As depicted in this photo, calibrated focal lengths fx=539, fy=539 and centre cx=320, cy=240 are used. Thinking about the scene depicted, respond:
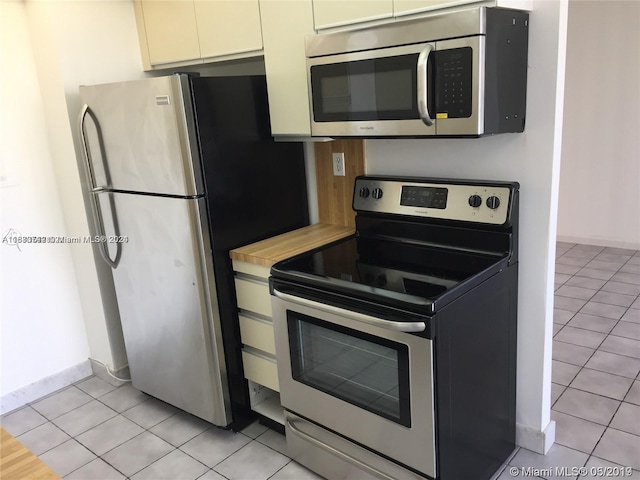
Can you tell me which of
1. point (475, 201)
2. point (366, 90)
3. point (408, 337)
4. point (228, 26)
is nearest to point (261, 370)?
point (408, 337)

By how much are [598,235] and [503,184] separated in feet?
10.8

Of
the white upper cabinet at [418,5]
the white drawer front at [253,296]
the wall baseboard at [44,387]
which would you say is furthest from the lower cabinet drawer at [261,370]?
the white upper cabinet at [418,5]

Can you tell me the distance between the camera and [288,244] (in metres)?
2.34

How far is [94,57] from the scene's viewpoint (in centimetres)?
267

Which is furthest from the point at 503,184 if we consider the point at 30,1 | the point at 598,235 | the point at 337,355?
the point at 598,235

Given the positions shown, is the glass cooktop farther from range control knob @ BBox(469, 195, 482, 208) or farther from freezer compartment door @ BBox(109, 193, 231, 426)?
freezer compartment door @ BBox(109, 193, 231, 426)

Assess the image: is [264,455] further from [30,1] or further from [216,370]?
[30,1]

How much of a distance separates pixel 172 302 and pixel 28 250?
0.96 m

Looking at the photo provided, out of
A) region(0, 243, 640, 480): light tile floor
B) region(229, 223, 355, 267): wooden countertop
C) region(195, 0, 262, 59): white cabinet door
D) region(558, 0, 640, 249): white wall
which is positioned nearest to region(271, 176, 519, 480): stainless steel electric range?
region(229, 223, 355, 267): wooden countertop

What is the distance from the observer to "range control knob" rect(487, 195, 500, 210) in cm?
192

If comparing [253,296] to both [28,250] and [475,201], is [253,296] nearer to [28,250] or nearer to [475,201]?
[475,201]

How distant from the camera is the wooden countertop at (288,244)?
7.15 ft

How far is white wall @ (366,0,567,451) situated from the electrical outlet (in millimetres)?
170

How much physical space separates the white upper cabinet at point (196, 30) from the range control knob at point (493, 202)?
3.68 ft
